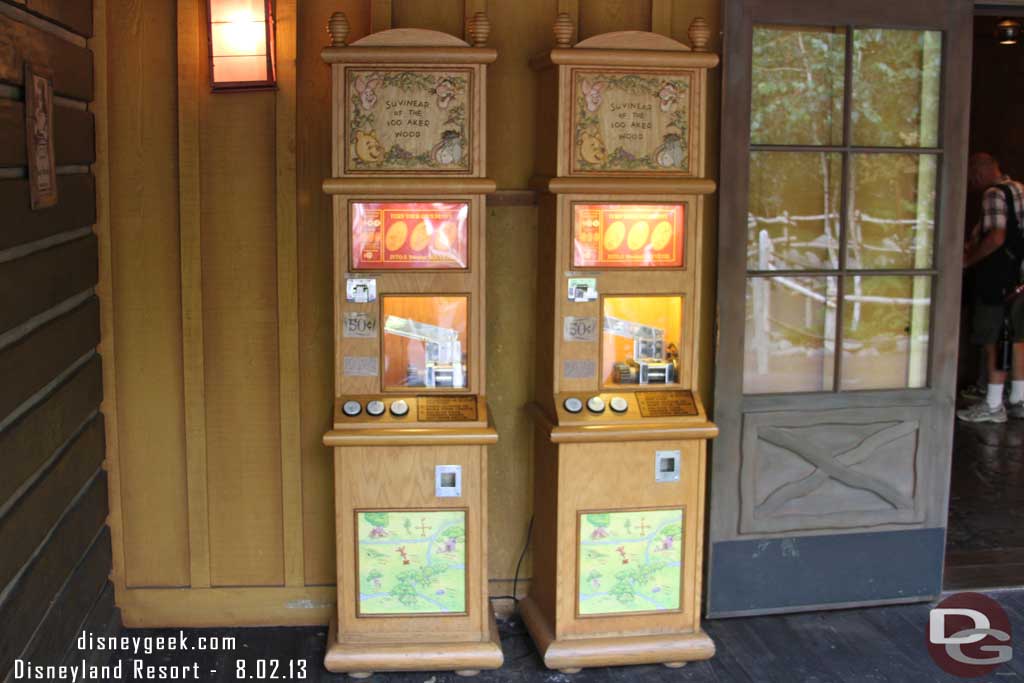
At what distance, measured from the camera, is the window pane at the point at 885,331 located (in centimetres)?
448

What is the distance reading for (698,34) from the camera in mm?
3895

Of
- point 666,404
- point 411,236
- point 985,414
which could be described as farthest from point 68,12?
point 985,414

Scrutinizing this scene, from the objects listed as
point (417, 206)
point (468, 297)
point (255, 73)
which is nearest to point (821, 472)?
point (468, 297)

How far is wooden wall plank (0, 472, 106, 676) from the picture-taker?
10.2ft

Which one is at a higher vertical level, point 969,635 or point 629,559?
point 629,559

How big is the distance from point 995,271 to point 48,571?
6.20 m

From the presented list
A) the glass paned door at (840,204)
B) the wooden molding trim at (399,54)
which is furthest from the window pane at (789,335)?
the wooden molding trim at (399,54)

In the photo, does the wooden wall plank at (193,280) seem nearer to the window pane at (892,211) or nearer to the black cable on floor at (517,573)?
the black cable on floor at (517,573)

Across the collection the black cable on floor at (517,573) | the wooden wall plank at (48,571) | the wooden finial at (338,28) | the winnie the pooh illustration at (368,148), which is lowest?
Answer: the black cable on floor at (517,573)

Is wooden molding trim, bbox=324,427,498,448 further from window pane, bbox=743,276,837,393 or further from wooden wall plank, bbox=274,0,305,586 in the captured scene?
window pane, bbox=743,276,837,393

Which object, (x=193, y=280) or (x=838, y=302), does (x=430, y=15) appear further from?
Result: (x=838, y=302)

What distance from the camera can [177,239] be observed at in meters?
4.23

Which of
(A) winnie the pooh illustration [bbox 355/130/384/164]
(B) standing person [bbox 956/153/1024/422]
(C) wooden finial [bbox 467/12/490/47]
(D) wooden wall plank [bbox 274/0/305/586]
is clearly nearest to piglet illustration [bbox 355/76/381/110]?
(A) winnie the pooh illustration [bbox 355/130/384/164]

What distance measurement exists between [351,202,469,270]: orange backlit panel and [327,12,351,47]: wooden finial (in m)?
0.58
